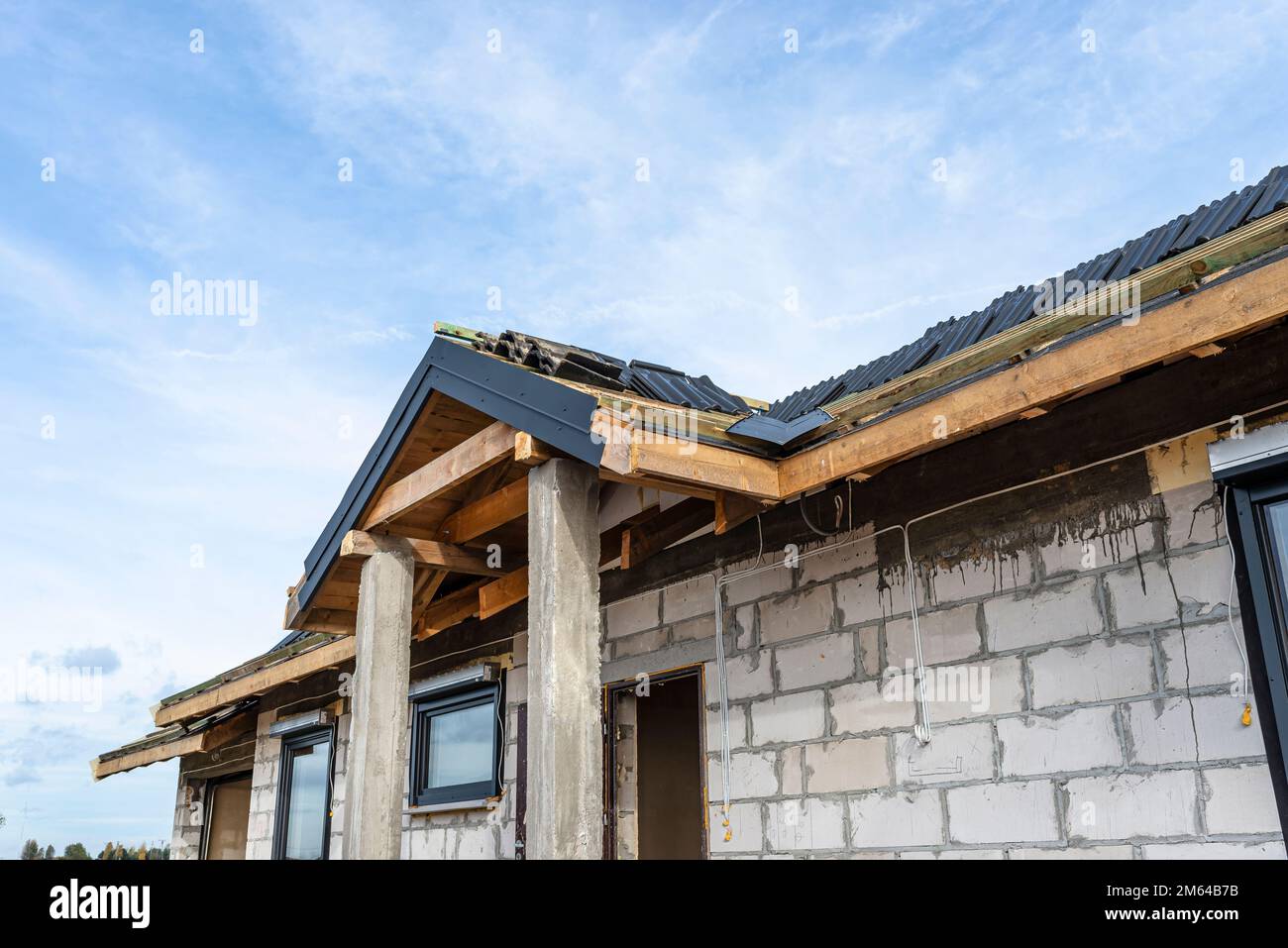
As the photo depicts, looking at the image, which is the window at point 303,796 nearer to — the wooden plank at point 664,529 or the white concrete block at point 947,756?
the wooden plank at point 664,529

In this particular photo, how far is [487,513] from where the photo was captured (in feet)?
17.9

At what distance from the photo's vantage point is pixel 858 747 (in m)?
4.70

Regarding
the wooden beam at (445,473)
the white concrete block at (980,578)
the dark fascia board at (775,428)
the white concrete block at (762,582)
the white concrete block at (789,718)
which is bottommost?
the white concrete block at (789,718)

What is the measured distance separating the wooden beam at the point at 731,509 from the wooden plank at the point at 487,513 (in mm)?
1021

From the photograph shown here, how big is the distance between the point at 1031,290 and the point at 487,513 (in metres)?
3.22

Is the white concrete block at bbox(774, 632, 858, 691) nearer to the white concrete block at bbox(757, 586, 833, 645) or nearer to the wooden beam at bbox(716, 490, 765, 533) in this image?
the white concrete block at bbox(757, 586, 833, 645)

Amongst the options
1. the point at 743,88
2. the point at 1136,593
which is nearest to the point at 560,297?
the point at 743,88

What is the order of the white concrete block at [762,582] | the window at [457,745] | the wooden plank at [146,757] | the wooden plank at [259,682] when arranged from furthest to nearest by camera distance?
the wooden plank at [146,757] → the wooden plank at [259,682] → the window at [457,745] → the white concrete block at [762,582]

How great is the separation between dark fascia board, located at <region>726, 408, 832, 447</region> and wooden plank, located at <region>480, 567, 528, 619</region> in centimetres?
234

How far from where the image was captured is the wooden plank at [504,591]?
20.4ft

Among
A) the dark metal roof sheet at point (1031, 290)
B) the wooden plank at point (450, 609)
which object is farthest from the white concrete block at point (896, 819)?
the wooden plank at point (450, 609)

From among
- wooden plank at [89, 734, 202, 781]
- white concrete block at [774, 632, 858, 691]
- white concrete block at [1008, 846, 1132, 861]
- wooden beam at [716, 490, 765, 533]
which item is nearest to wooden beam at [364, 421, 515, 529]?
wooden beam at [716, 490, 765, 533]

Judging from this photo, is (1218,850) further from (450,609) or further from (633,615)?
(450,609)
